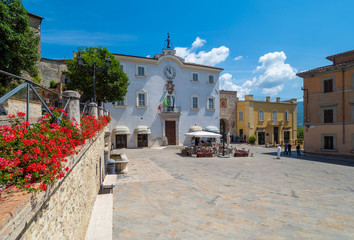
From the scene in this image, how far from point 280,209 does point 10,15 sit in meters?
19.1

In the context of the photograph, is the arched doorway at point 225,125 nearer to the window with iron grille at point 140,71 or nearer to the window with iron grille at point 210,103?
the window with iron grille at point 210,103

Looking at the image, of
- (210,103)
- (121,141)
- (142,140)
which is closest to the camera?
(121,141)

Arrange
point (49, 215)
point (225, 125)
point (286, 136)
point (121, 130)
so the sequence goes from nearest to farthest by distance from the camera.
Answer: point (49, 215), point (121, 130), point (225, 125), point (286, 136)

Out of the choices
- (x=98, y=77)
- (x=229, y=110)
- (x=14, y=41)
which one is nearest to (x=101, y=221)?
(x=14, y=41)

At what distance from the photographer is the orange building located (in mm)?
19547

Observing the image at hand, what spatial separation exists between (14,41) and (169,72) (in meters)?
17.6

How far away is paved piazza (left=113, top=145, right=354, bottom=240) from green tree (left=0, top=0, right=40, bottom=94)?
11236mm

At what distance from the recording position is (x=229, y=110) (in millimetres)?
33250

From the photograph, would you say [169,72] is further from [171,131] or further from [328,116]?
[328,116]

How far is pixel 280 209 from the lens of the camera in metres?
7.17

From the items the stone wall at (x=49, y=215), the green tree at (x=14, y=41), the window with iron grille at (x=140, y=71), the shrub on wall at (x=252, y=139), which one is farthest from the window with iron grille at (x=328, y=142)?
the green tree at (x=14, y=41)

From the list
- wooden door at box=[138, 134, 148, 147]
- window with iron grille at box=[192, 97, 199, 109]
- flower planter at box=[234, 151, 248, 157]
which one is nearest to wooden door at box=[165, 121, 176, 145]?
wooden door at box=[138, 134, 148, 147]

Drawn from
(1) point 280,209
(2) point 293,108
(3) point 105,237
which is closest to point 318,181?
(1) point 280,209

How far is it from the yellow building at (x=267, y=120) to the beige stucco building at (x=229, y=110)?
85 cm
